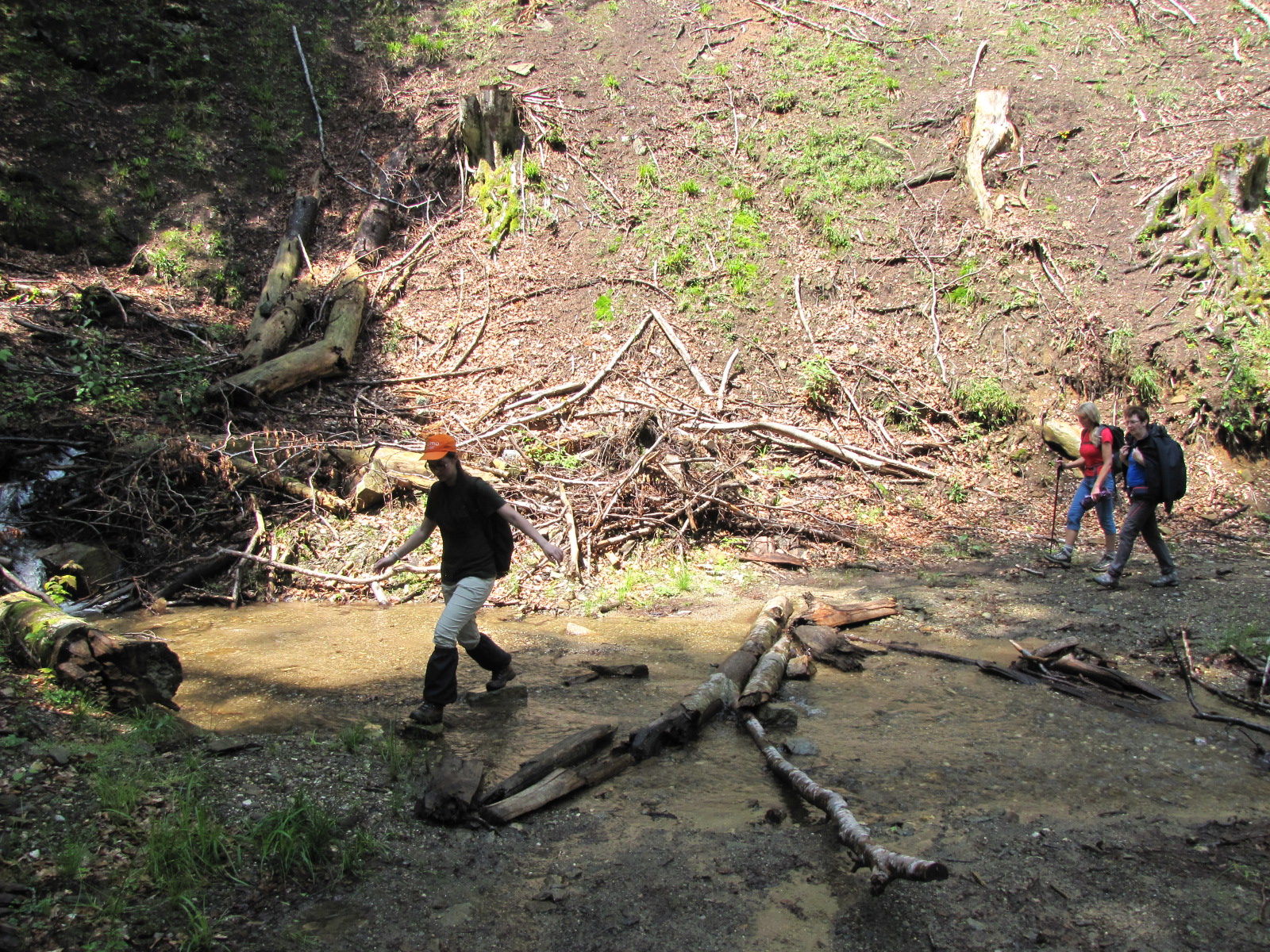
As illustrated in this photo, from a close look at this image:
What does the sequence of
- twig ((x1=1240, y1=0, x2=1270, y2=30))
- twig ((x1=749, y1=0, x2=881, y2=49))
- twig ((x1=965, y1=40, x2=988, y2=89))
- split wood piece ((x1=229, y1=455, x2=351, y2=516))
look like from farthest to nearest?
twig ((x1=749, y1=0, x2=881, y2=49)) → twig ((x1=965, y1=40, x2=988, y2=89)) → twig ((x1=1240, y1=0, x2=1270, y2=30)) → split wood piece ((x1=229, y1=455, x2=351, y2=516))

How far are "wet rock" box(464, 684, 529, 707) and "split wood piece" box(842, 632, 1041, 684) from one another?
116 inches

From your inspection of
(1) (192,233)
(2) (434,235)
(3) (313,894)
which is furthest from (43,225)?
(3) (313,894)

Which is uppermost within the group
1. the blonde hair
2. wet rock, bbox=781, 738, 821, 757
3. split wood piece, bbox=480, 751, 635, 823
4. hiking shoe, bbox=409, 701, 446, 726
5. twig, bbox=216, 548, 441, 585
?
the blonde hair

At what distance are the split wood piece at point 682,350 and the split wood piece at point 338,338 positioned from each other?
5.44 meters

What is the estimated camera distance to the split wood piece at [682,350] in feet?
39.6

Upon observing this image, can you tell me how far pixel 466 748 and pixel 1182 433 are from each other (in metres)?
11.3

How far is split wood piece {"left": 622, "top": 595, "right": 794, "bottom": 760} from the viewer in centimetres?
472

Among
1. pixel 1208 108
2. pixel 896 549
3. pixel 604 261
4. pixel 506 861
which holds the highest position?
pixel 1208 108

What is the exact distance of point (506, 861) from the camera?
363 centimetres

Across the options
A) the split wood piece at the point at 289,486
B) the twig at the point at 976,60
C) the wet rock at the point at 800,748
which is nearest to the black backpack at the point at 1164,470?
the wet rock at the point at 800,748

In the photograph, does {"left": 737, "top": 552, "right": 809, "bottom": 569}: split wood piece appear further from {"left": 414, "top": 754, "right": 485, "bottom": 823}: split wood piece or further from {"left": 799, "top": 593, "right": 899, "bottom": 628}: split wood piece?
{"left": 414, "top": 754, "right": 485, "bottom": 823}: split wood piece

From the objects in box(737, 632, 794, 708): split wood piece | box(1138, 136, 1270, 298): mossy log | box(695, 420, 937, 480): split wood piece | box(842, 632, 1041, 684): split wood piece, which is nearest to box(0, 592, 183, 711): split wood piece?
box(737, 632, 794, 708): split wood piece

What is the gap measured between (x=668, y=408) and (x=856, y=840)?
804 cm

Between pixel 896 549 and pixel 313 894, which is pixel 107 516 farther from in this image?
pixel 896 549
